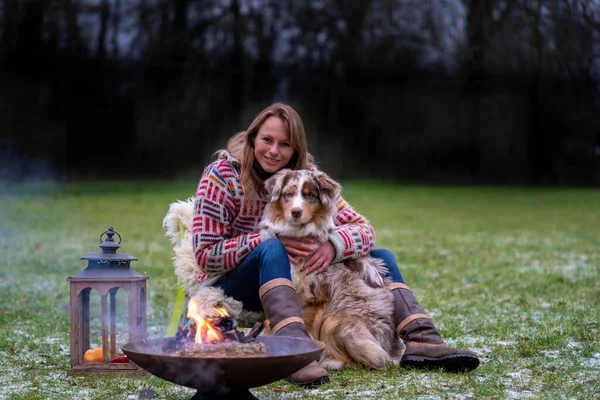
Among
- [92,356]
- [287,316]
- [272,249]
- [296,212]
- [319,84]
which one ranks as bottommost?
[92,356]

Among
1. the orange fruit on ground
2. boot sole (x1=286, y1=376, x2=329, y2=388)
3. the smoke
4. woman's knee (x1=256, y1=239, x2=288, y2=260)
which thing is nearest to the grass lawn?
boot sole (x1=286, y1=376, x2=329, y2=388)

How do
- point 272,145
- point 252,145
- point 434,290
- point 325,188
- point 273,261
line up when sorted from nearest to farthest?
1. point 273,261
2. point 325,188
3. point 272,145
4. point 252,145
5. point 434,290

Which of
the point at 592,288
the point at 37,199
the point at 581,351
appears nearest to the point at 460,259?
the point at 592,288

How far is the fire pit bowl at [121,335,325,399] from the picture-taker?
111 inches

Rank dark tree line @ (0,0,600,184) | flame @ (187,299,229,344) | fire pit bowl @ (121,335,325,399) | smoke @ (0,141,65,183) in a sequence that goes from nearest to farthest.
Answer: fire pit bowl @ (121,335,325,399), flame @ (187,299,229,344), smoke @ (0,141,65,183), dark tree line @ (0,0,600,184)

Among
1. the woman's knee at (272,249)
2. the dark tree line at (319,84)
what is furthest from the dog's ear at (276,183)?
the dark tree line at (319,84)

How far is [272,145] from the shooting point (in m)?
4.23

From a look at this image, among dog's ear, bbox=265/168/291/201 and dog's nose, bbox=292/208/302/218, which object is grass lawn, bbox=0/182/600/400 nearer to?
dog's nose, bbox=292/208/302/218

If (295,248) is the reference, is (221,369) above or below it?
below

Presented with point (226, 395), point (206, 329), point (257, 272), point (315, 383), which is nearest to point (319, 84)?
point (257, 272)

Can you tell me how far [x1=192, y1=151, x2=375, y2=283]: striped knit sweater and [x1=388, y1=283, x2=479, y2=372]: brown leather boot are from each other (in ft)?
1.19

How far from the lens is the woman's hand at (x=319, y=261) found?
161 inches

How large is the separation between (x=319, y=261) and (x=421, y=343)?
0.69 metres

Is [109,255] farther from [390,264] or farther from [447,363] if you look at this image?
[447,363]
